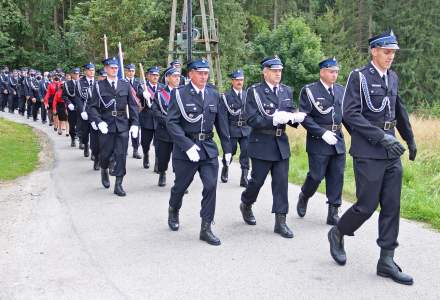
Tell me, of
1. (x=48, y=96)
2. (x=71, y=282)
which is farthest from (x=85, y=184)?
(x=48, y=96)

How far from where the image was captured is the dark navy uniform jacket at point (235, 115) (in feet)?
32.4

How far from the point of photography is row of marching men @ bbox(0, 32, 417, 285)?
5.19m

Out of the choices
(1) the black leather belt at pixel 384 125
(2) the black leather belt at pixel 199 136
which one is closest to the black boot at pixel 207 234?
(2) the black leather belt at pixel 199 136

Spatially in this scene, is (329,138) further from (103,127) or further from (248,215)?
(103,127)

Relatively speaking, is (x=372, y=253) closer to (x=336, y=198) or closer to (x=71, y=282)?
(x=336, y=198)

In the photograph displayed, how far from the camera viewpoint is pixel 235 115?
32.5 ft

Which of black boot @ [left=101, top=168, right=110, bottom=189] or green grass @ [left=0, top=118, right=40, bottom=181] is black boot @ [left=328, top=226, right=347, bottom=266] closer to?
black boot @ [left=101, top=168, right=110, bottom=189]

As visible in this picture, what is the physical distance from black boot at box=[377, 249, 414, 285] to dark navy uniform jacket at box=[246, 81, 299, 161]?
186 centimetres

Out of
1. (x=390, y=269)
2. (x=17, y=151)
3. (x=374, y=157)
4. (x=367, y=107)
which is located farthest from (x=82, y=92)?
(x=390, y=269)

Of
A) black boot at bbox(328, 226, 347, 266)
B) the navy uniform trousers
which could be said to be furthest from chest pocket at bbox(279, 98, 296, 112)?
black boot at bbox(328, 226, 347, 266)

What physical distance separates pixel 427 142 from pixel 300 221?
6527 mm

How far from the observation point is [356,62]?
45.1 m

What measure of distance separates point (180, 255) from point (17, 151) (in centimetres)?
918

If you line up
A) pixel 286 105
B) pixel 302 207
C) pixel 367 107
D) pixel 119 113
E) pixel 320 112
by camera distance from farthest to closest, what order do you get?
pixel 119 113 → pixel 302 207 → pixel 320 112 → pixel 286 105 → pixel 367 107
